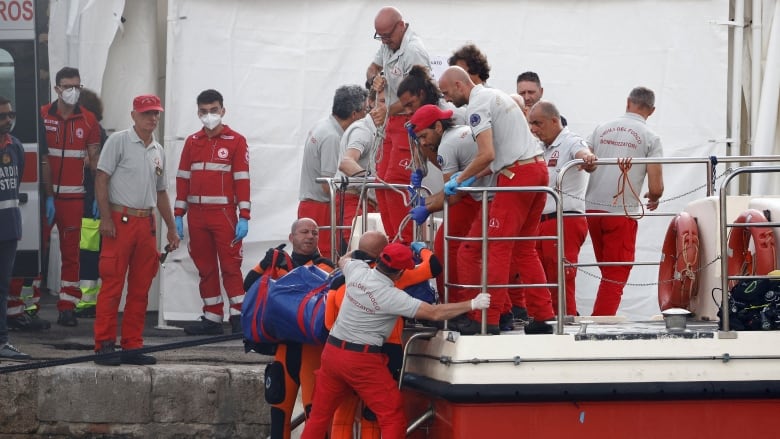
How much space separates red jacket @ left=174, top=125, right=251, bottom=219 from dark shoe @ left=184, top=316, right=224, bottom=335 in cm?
94

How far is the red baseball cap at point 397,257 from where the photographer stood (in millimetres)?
7203

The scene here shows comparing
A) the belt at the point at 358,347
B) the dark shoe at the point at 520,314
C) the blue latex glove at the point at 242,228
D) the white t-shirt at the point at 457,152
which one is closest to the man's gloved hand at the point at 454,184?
the white t-shirt at the point at 457,152

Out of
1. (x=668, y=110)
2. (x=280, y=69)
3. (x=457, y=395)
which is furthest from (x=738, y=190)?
(x=457, y=395)

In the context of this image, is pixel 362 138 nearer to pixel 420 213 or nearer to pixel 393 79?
pixel 393 79

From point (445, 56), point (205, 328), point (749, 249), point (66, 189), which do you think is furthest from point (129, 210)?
point (749, 249)

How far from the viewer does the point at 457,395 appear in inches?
268

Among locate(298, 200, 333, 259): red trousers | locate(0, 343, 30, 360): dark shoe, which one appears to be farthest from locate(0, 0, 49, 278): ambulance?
locate(298, 200, 333, 259): red trousers

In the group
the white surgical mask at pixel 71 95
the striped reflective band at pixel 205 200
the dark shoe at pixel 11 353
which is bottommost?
the dark shoe at pixel 11 353

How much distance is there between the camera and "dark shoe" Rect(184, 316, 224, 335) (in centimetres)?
1156

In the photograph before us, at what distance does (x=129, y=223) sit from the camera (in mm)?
10531

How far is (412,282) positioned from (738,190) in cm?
534

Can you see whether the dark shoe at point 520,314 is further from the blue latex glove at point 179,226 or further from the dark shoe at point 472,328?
the blue latex glove at point 179,226

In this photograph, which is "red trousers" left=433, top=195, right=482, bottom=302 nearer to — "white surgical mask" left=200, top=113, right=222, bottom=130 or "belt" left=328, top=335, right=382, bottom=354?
"belt" left=328, top=335, right=382, bottom=354

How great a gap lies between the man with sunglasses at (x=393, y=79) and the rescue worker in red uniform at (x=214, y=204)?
3447 millimetres
